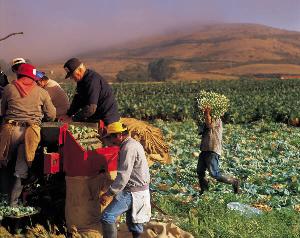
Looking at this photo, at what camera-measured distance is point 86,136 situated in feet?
23.9

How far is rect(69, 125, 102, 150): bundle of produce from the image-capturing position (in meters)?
7.17

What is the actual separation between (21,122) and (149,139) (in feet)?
8.46

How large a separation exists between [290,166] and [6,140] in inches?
354

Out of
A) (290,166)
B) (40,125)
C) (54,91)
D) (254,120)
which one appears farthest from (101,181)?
(254,120)

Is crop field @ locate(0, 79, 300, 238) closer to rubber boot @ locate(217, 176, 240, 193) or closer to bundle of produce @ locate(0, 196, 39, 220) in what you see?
rubber boot @ locate(217, 176, 240, 193)

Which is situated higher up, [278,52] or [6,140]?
[6,140]

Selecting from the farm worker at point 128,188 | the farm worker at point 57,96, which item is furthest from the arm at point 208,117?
the farm worker at point 128,188

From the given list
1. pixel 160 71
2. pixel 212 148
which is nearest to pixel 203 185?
pixel 212 148

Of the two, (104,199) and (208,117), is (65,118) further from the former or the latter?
(208,117)

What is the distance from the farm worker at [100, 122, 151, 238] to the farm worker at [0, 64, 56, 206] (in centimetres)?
112

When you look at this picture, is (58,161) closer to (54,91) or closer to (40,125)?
(40,125)

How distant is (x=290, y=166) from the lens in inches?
554

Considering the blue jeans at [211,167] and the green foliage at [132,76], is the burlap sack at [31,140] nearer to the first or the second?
the blue jeans at [211,167]

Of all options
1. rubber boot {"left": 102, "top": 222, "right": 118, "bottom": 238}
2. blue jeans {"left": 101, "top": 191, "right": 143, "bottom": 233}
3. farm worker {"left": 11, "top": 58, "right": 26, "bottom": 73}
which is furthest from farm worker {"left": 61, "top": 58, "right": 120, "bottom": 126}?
rubber boot {"left": 102, "top": 222, "right": 118, "bottom": 238}
